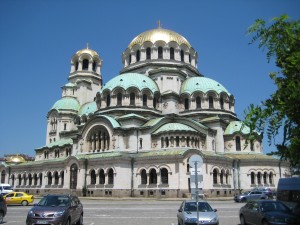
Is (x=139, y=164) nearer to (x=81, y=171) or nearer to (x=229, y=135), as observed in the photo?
(x=81, y=171)

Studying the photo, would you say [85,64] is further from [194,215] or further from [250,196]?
[194,215]

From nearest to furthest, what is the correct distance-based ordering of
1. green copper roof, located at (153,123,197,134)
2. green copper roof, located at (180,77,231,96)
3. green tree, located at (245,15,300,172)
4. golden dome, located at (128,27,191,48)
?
1. green tree, located at (245,15,300,172)
2. green copper roof, located at (153,123,197,134)
3. green copper roof, located at (180,77,231,96)
4. golden dome, located at (128,27,191,48)

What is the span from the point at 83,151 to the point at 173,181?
16.2 metres

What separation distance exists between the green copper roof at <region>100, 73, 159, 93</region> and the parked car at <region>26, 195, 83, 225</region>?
120ft

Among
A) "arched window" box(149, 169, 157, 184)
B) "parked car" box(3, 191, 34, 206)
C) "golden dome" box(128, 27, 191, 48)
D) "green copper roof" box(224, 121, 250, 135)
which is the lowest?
"parked car" box(3, 191, 34, 206)

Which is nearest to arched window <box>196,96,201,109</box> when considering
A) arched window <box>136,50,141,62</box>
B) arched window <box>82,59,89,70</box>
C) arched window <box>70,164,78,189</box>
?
arched window <box>136,50,141,62</box>

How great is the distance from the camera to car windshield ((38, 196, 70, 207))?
50.6 feet

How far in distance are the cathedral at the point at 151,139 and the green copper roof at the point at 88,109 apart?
1.35 feet

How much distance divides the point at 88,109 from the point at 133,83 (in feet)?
42.6

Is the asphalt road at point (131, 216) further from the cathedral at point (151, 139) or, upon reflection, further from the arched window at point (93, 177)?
the arched window at point (93, 177)

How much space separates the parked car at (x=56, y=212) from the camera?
13.8 meters

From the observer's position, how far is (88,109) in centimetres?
6084

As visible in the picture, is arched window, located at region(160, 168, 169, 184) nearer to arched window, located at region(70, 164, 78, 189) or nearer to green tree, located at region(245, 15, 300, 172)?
arched window, located at region(70, 164, 78, 189)

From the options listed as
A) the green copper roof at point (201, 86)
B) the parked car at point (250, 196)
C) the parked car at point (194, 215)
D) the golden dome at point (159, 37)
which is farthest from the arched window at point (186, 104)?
the parked car at point (194, 215)
